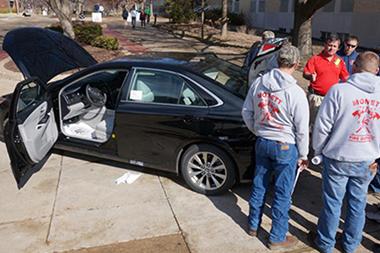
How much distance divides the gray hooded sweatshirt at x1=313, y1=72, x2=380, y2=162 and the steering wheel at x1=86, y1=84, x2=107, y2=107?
128 inches

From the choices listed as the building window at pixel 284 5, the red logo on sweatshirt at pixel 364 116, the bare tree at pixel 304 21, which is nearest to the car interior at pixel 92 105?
the red logo on sweatshirt at pixel 364 116

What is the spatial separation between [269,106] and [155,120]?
1497 millimetres

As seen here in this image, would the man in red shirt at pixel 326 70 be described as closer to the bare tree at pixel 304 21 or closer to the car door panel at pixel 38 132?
the car door panel at pixel 38 132

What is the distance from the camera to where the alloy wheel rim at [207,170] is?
150 inches

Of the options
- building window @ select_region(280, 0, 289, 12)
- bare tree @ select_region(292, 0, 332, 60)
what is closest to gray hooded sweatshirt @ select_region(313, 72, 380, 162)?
bare tree @ select_region(292, 0, 332, 60)

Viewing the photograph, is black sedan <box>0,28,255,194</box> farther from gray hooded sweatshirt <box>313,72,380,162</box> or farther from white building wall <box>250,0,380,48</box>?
white building wall <box>250,0,380,48</box>

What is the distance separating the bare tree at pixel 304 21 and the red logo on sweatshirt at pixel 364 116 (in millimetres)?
9718

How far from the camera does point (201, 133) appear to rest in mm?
3723

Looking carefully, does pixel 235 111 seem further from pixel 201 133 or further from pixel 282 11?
pixel 282 11

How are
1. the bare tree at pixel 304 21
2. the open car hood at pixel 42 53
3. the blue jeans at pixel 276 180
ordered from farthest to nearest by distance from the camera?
the bare tree at pixel 304 21 → the open car hood at pixel 42 53 → the blue jeans at pixel 276 180

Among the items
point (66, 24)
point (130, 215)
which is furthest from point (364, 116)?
point (66, 24)

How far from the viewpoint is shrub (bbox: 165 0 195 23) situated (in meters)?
28.5

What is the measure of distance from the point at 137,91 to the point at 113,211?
1.39m

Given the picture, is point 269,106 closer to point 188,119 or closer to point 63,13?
point 188,119
